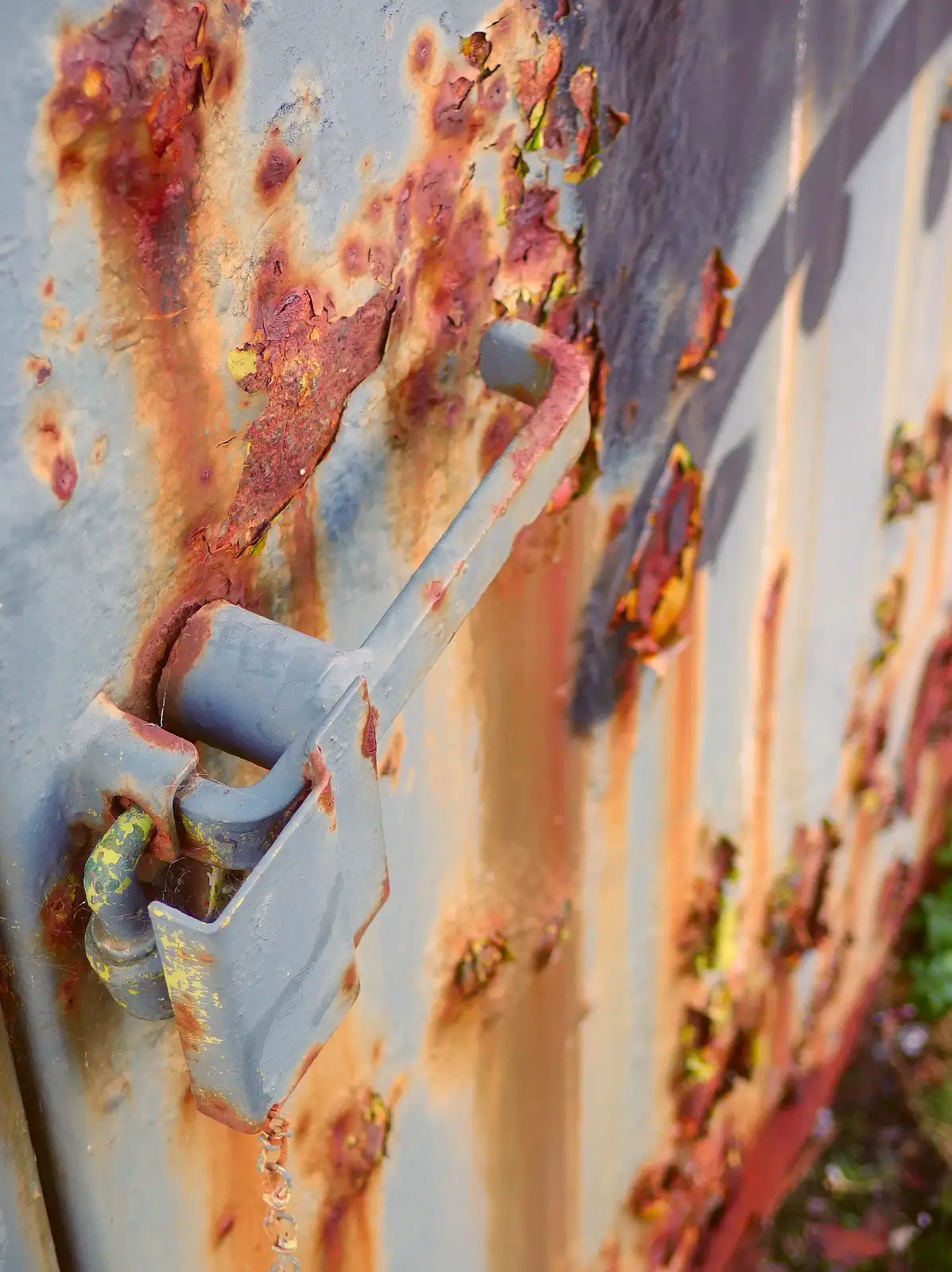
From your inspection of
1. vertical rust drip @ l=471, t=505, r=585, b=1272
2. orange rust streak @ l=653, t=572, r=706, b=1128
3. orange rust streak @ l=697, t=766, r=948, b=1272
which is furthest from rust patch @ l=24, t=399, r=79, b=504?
orange rust streak @ l=697, t=766, r=948, b=1272

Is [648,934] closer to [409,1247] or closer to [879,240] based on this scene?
[409,1247]

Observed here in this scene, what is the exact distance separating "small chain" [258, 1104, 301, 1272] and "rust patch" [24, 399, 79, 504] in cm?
36

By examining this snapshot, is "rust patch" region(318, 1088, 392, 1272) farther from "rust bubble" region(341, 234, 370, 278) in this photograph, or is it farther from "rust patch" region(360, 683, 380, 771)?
"rust bubble" region(341, 234, 370, 278)

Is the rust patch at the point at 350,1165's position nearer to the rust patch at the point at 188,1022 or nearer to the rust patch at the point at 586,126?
the rust patch at the point at 188,1022

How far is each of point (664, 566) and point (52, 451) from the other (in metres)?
0.73

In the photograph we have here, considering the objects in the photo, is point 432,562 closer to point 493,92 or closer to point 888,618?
point 493,92

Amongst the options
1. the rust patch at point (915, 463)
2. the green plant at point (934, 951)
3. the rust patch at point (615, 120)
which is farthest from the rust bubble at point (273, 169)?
the green plant at point (934, 951)

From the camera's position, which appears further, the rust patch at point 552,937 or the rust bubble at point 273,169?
the rust patch at point 552,937

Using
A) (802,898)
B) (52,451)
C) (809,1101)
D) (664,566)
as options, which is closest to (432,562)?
(52,451)

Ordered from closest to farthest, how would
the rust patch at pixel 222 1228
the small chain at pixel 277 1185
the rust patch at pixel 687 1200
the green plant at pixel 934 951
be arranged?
the small chain at pixel 277 1185, the rust patch at pixel 222 1228, the rust patch at pixel 687 1200, the green plant at pixel 934 951

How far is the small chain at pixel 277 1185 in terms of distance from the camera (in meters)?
0.76

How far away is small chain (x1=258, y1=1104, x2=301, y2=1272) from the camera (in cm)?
76

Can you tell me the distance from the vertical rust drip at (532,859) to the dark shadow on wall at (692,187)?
0.05m

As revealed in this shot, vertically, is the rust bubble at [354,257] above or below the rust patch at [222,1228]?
above
